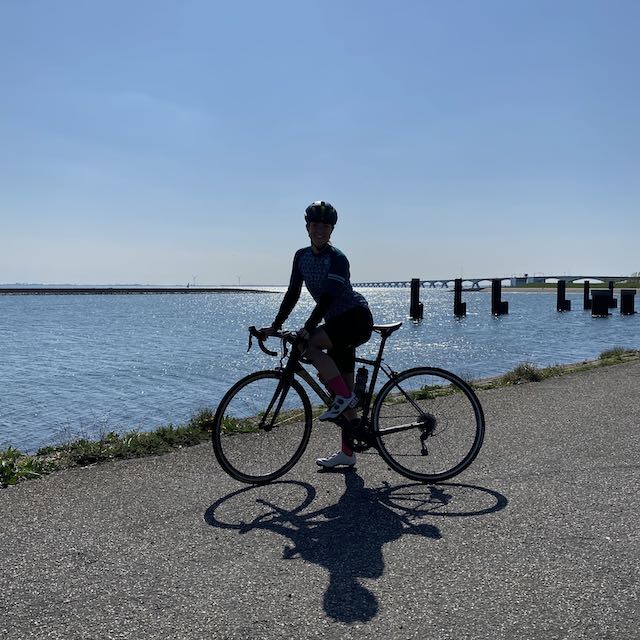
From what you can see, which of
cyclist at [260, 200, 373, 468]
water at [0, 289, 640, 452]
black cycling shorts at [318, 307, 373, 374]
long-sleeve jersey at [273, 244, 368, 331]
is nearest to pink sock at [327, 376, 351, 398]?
cyclist at [260, 200, 373, 468]

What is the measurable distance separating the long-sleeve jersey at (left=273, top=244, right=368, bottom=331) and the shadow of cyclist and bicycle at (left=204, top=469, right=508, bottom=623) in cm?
135

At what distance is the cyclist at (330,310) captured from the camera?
189 inches

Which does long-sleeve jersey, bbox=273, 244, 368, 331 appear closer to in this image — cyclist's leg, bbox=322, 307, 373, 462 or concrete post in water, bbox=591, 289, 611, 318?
cyclist's leg, bbox=322, 307, 373, 462

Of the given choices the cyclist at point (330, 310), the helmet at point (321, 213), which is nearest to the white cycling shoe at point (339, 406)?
the cyclist at point (330, 310)

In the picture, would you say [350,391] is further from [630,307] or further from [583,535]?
[630,307]

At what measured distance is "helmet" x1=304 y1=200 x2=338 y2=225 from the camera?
15.9 ft

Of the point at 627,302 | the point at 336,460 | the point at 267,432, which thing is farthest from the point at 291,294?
the point at 627,302

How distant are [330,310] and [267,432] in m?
1.25

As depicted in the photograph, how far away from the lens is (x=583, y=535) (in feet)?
12.3

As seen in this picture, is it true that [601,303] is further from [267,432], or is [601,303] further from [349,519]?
[349,519]

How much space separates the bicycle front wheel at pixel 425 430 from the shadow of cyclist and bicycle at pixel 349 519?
0.24 meters

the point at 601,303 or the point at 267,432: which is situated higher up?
the point at 267,432

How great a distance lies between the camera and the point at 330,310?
4.98 meters

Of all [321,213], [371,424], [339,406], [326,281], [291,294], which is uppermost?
[321,213]
